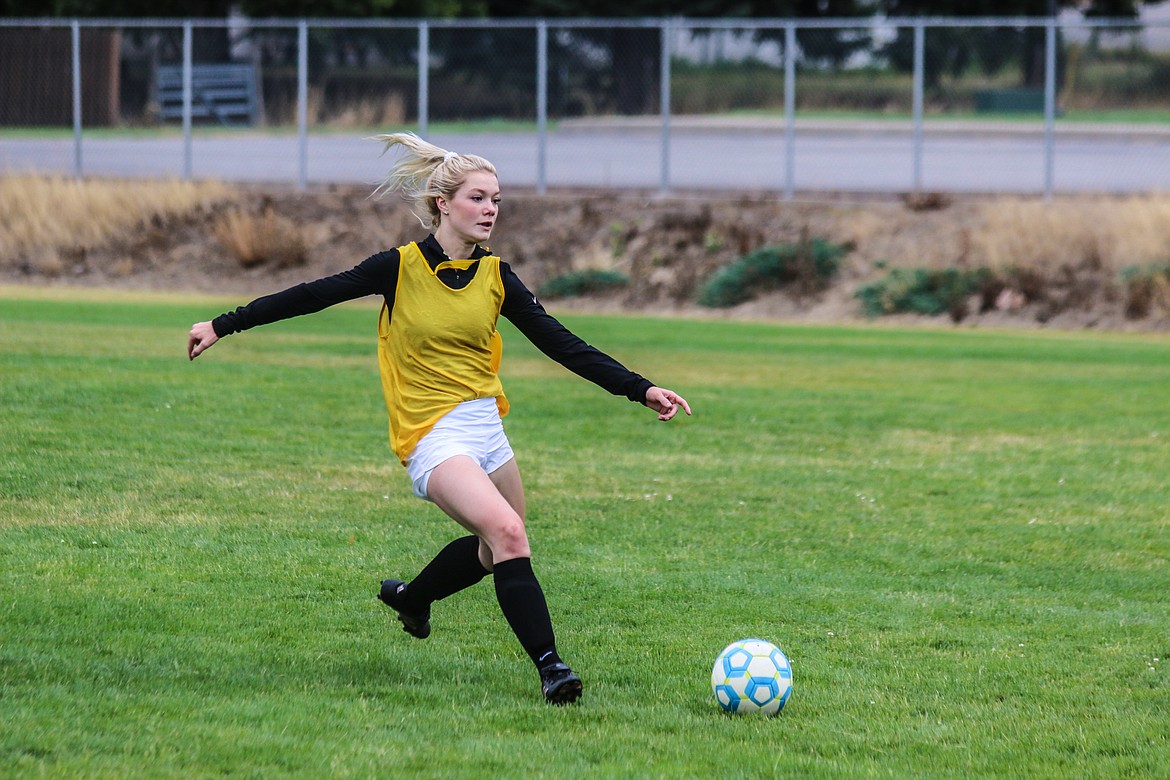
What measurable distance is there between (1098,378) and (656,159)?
449 inches

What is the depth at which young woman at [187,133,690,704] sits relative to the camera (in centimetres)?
527

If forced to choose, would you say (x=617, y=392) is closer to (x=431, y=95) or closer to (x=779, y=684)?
(x=779, y=684)

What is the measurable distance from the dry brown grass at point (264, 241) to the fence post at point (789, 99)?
7.58 m

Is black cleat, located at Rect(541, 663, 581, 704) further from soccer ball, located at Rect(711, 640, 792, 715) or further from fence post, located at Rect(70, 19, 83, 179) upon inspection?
fence post, located at Rect(70, 19, 83, 179)

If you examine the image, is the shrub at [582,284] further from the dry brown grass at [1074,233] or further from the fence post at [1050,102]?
the fence post at [1050,102]

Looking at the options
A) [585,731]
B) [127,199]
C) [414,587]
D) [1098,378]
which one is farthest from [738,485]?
[127,199]

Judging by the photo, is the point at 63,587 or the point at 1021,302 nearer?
the point at 63,587

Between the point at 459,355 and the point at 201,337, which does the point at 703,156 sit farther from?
the point at 201,337

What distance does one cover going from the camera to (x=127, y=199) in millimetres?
24781

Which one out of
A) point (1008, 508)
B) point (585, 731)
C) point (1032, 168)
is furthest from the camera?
point (1032, 168)

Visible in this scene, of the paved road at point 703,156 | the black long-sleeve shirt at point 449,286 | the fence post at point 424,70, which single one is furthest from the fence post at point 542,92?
the black long-sleeve shirt at point 449,286

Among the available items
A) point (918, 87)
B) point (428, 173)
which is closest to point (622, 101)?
point (918, 87)

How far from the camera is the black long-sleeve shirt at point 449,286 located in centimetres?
540

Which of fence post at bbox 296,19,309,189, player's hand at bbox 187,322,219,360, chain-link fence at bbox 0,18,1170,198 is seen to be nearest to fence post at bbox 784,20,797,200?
chain-link fence at bbox 0,18,1170,198
